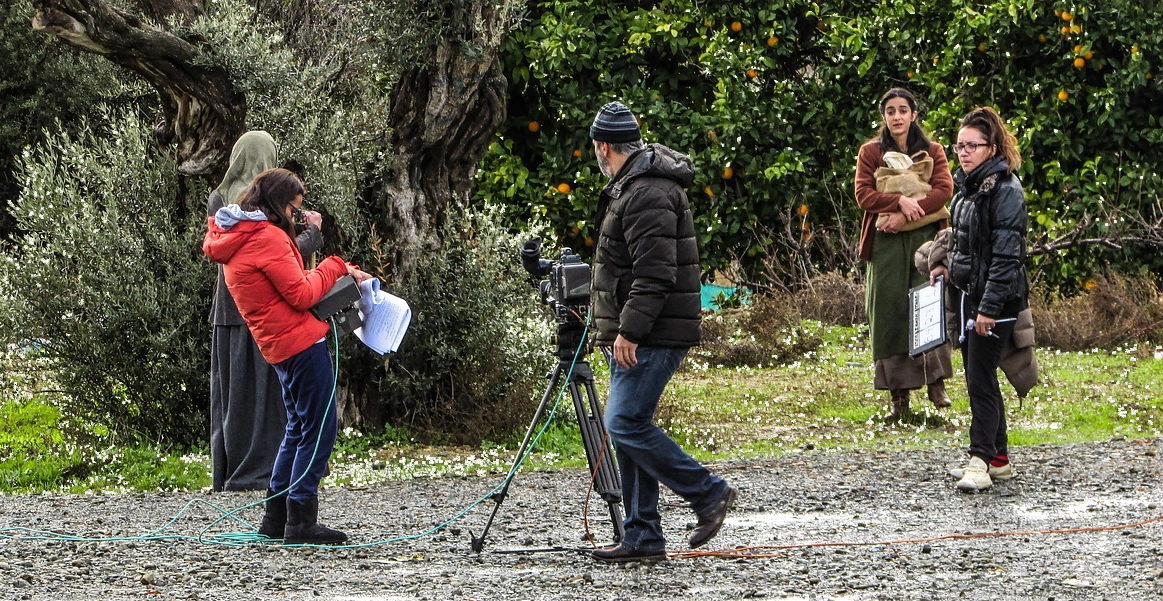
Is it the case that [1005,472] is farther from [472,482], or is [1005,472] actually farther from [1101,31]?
[1101,31]

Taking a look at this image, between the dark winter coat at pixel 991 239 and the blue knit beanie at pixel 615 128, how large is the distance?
7.09 feet

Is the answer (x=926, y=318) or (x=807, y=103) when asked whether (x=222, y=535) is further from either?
(x=807, y=103)

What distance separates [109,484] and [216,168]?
1905 millimetres

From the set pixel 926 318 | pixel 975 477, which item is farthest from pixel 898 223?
pixel 975 477

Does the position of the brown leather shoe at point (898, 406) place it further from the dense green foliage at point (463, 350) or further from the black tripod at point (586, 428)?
the black tripod at point (586, 428)

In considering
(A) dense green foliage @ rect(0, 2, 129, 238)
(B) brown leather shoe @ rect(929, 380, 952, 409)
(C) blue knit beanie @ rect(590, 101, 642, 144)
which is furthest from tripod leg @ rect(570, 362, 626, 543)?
(A) dense green foliage @ rect(0, 2, 129, 238)

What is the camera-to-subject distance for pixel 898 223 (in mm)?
9273

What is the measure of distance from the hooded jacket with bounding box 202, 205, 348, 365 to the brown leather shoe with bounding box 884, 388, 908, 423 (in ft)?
14.9

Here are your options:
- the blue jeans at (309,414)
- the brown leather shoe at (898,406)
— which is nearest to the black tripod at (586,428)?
the blue jeans at (309,414)

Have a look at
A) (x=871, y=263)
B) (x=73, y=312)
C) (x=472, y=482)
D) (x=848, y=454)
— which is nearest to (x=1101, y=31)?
(x=871, y=263)

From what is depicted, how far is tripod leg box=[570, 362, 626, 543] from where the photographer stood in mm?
6055

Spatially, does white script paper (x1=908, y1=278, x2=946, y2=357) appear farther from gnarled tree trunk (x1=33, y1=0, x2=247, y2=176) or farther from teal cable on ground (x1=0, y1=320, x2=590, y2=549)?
gnarled tree trunk (x1=33, y1=0, x2=247, y2=176)

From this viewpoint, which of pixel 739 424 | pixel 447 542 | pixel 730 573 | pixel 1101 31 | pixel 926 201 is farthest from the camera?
pixel 1101 31

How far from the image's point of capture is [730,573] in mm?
5742
